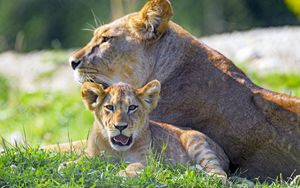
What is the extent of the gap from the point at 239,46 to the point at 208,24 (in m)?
7.62

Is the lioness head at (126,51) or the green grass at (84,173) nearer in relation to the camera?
the green grass at (84,173)

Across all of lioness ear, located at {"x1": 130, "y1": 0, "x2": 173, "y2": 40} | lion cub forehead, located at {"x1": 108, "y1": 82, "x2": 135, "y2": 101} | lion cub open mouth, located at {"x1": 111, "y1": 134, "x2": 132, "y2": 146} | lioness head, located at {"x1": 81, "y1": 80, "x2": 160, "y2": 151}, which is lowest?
lion cub open mouth, located at {"x1": 111, "y1": 134, "x2": 132, "y2": 146}

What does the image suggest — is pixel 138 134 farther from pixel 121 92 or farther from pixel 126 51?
pixel 126 51

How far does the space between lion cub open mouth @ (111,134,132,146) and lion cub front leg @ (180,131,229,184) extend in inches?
23.2

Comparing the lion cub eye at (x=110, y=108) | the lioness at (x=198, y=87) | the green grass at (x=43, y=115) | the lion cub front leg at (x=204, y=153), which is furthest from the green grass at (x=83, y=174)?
the green grass at (x=43, y=115)

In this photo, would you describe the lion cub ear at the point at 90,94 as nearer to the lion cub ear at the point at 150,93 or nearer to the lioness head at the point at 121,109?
the lioness head at the point at 121,109

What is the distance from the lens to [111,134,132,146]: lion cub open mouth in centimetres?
690

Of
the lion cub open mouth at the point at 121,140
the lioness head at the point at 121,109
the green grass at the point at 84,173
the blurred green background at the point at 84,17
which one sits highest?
the lioness head at the point at 121,109

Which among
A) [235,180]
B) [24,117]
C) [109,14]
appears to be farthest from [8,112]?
[109,14]

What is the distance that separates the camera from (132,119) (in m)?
6.95

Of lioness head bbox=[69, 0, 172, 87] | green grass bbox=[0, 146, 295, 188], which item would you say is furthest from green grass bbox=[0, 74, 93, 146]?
green grass bbox=[0, 146, 295, 188]

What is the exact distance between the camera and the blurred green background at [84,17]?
23.7m

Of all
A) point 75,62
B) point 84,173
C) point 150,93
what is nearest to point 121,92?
point 150,93

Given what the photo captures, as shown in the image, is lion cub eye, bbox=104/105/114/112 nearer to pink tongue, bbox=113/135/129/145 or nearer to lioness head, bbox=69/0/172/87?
pink tongue, bbox=113/135/129/145
